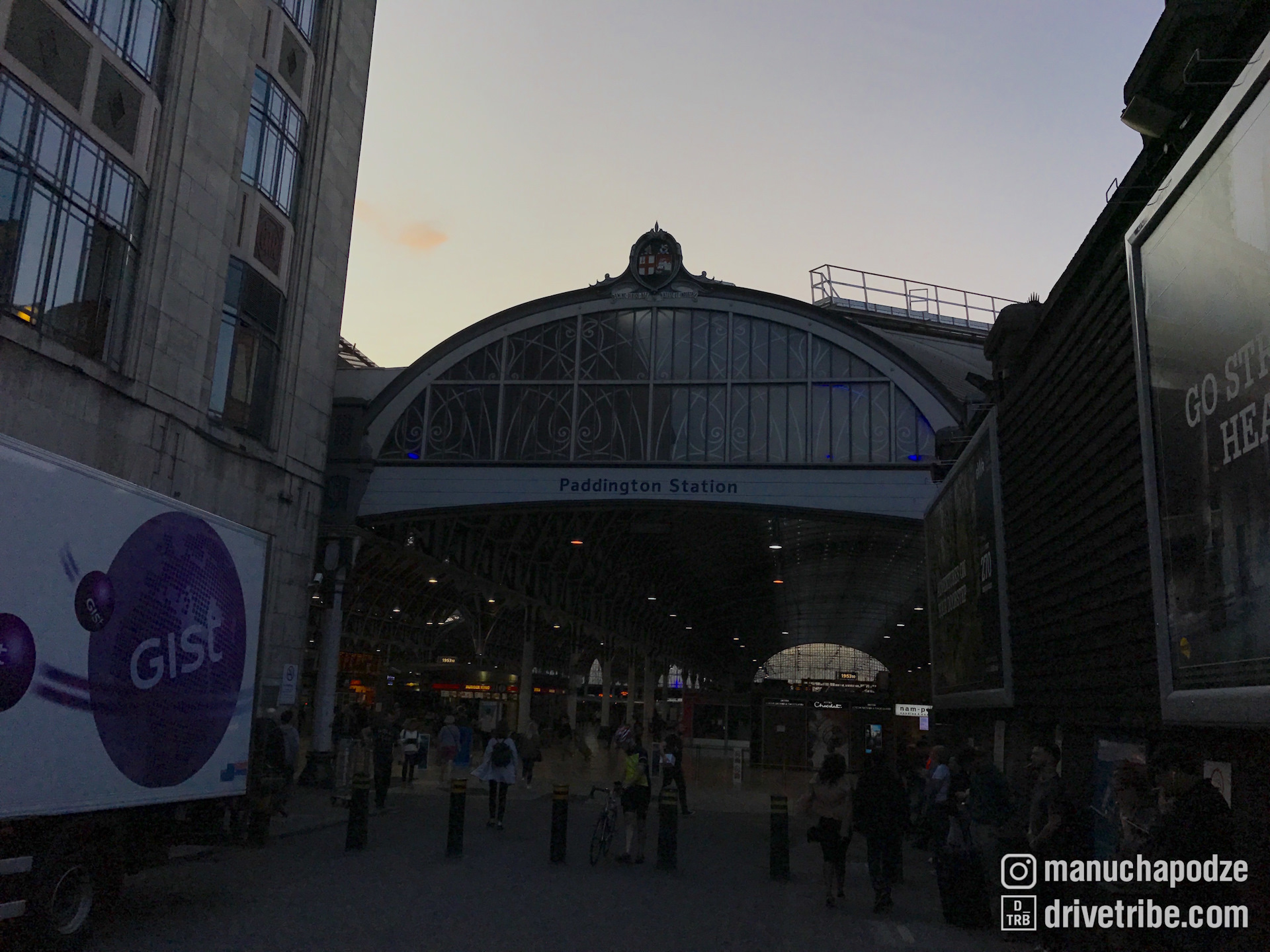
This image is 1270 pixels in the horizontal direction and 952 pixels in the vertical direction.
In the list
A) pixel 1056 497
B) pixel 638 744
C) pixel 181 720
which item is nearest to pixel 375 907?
pixel 181 720

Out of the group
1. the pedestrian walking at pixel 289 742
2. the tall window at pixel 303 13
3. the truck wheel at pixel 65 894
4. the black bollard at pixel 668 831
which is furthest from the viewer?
the tall window at pixel 303 13

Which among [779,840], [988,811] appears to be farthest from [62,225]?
[988,811]

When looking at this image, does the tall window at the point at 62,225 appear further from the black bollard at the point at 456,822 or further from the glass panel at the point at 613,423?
the glass panel at the point at 613,423

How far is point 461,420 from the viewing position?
2745 cm

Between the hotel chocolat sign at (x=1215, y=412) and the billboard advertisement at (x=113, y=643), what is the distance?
8.33 metres

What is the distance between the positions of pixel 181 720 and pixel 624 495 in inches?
661

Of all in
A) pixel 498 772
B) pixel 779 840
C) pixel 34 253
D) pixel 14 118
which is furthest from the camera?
pixel 498 772

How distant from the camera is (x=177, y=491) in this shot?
1909cm

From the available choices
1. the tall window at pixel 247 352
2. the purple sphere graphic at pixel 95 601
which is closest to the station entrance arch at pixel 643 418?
the tall window at pixel 247 352

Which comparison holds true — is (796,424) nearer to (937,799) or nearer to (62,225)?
(937,799)

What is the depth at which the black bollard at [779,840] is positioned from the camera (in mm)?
13961

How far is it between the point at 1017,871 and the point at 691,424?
17.0 metres

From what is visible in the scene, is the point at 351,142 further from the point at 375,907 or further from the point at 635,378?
the point at 375,907

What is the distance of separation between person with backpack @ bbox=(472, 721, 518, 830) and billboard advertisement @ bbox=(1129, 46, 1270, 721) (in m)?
13.1
